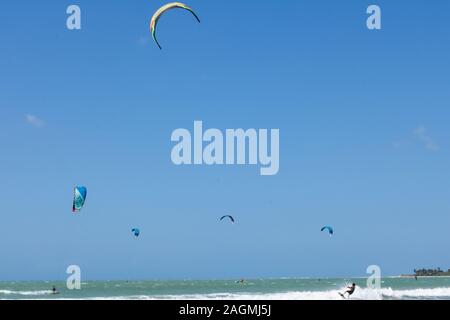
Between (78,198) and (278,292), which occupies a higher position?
(78,198)

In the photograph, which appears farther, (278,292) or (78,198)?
(278,292)

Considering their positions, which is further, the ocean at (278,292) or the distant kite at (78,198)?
the ocean at (278,292)

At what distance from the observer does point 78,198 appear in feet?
47.2

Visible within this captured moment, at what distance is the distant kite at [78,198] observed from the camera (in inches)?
551

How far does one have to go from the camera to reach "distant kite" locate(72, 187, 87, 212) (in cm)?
1399

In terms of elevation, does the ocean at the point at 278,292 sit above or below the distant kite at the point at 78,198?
below
